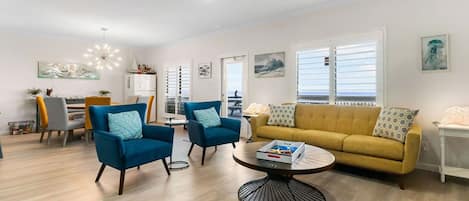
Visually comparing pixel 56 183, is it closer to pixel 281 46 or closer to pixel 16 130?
pixel 281 46

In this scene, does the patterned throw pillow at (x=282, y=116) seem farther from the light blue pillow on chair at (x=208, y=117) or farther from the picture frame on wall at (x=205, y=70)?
the picture frame on wall at (x=205, y=70)

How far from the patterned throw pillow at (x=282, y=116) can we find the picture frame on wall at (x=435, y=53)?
1.91 m

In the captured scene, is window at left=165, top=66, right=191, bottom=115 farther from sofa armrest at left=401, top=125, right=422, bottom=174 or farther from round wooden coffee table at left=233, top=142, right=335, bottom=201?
sofa armrest at left=401, top=125, right=422, bottom=174

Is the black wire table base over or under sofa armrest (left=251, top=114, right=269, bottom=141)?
under

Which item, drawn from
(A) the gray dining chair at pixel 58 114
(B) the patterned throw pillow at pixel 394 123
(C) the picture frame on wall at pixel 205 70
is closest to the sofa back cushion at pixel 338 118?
(B) the patterned throw pillow at pixel 394 123

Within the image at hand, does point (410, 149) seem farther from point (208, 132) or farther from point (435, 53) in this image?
point (208, 132)

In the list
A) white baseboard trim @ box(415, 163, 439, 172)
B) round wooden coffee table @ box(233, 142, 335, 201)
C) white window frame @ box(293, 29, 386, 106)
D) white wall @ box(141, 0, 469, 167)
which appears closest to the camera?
round wooden coffee table @ box(233, 142, 335, 201)

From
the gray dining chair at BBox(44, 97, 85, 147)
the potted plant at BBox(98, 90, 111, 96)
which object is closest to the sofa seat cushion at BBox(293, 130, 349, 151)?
the gray dining chair at BBox(44, 97, 85, 147)

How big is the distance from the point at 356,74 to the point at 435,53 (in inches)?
39.9

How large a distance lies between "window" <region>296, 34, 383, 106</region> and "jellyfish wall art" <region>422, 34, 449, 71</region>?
21.8 inches

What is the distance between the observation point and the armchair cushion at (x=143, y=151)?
276 cm

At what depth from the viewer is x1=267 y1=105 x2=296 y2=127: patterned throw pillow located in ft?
13.8

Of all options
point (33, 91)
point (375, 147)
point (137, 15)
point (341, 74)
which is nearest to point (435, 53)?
point (341, 74)

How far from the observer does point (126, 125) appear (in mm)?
3199
